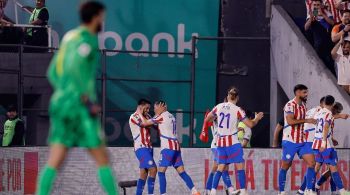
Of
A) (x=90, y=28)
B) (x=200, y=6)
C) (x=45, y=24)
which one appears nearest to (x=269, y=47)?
(x=200, y=6)

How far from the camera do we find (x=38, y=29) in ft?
82.1

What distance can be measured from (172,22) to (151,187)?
6363 millimetres

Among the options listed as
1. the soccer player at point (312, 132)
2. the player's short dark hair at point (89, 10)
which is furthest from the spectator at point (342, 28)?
the player's short dark hair at point (89, 10)

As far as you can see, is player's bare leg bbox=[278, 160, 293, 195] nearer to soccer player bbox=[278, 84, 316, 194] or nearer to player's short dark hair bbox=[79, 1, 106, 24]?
soccer player bbox=[278, 84, 316, 194]

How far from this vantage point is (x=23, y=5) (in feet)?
85.9

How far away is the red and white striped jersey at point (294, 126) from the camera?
22109 millimetres

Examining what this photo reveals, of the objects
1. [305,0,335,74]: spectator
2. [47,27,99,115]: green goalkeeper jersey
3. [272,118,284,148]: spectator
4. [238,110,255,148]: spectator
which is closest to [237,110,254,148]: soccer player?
[238,110,255,148]: spectator

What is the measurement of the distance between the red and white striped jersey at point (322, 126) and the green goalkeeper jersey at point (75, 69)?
10.3 m

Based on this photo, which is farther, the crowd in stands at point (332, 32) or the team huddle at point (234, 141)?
the crowd in stands at point (332, 32)

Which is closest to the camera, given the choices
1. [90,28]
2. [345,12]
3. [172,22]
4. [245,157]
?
[90,28]

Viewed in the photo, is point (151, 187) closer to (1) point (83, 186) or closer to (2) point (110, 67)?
(1) point (83, 186)

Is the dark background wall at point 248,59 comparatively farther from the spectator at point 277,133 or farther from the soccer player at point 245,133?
the spectator at point 277,133

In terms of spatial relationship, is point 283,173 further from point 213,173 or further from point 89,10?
point 89,10

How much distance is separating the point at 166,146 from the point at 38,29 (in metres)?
4.51
